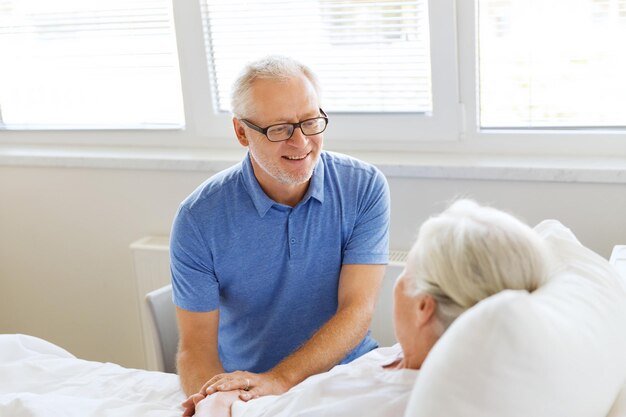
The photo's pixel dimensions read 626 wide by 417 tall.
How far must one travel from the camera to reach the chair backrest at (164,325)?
7.18 ft

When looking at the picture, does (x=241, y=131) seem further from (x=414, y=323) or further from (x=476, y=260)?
Answer: (x=476, y=260)

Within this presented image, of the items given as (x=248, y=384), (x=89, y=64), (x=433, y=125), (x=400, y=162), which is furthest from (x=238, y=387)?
(x=89, y=64)

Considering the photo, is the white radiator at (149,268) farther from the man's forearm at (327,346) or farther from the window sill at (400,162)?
the man's forearm at (327,346)

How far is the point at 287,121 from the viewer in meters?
2.00

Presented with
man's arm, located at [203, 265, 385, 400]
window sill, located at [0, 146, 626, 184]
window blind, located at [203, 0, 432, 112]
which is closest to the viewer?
man's arm, located at [203, 265, 385, 400]

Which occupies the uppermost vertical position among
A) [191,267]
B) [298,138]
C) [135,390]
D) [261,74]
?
[261,74]

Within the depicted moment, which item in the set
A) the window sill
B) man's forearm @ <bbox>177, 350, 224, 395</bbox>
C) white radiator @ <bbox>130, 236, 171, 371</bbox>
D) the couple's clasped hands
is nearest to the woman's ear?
the couple's clasped hands

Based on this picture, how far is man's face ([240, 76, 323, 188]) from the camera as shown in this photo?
1.99 m

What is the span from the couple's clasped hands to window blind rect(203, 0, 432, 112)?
1.05 m

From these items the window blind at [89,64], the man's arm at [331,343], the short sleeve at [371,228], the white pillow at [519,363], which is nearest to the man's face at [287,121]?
the short sleeve at [371,228]

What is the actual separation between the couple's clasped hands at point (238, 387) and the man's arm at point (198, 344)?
13 centimetres

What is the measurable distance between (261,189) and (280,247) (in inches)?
5.9

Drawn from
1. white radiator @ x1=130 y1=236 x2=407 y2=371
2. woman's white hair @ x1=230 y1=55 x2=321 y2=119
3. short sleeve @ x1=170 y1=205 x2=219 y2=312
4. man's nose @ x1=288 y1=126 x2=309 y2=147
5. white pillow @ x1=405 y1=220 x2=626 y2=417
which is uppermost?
woman's white hair @ x1=230 y1=55 x2=321 y2=119

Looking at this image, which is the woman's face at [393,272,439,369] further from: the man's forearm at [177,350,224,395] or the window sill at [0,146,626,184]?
the window sill at [0,146,626,184]
